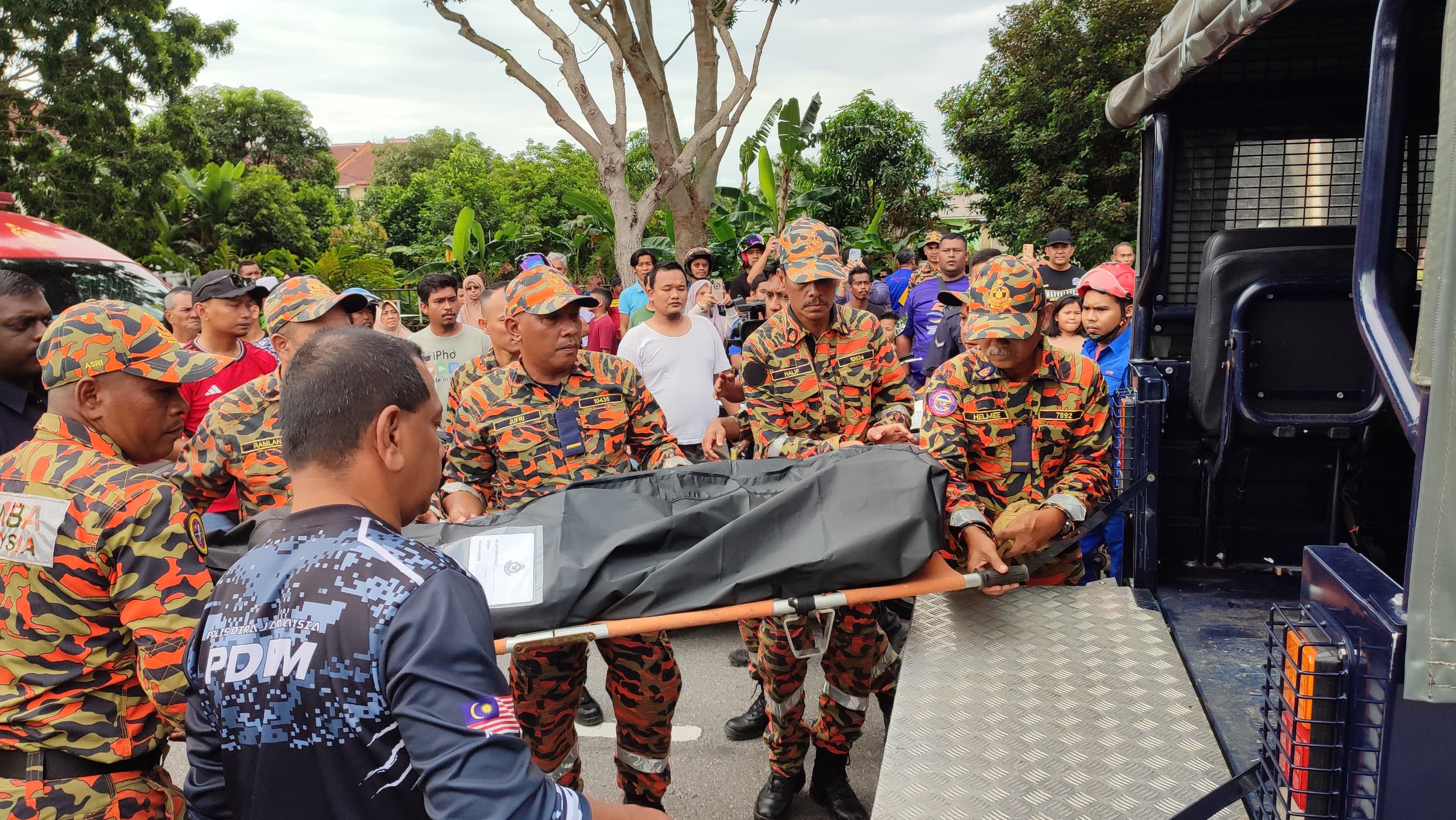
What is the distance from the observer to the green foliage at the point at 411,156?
5050cm

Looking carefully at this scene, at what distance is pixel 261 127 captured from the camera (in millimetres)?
41625

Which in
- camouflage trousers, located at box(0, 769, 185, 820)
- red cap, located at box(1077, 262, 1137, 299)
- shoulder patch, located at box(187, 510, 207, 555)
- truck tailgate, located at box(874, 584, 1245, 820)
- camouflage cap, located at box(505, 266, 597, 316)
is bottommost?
truck tailgate, located at box(874, 584, 1245, 820)

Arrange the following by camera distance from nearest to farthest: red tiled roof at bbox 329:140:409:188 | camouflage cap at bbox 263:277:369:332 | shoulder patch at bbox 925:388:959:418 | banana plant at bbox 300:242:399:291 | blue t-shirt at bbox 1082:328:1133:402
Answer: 1. shoulder patch at bbox 925:388:959:418
2. camouflage cap at bbox 263:277:369:332
3. blue t-shirt at bbox 1082:328:1133:402
4. banana plant at bbox 300:242:399:291
5. red tiled roof at bbox 329:140:409:188

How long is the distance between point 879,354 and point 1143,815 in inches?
93.6

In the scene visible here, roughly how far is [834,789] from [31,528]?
3.10 m

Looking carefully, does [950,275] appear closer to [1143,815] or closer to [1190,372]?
[1190,372]

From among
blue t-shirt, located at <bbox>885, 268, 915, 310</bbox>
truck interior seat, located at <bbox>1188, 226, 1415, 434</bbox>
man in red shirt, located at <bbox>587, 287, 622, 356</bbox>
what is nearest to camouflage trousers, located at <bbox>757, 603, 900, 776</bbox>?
truck interior seat, located at <bbox>1188, 226, 1415, 434</bbox>

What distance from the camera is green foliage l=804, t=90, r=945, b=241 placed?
68.2 feet

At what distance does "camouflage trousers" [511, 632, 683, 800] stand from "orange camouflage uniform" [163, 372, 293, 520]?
119 centimetres

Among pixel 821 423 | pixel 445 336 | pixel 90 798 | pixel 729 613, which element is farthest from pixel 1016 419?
pixel 445 336

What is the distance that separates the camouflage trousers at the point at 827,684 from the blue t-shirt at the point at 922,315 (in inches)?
184

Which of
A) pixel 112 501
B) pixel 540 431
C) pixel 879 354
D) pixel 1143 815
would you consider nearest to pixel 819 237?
pixel 879 354

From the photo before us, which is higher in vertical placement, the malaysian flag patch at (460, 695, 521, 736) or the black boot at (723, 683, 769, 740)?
the malaysian flag patch at (460, 695, 521, 736)

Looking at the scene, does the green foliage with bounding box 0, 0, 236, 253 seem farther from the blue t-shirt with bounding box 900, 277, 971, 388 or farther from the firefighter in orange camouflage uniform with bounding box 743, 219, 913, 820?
the firefighter in orange camouflage uniform with bounding box 743, 219, 913, 820
